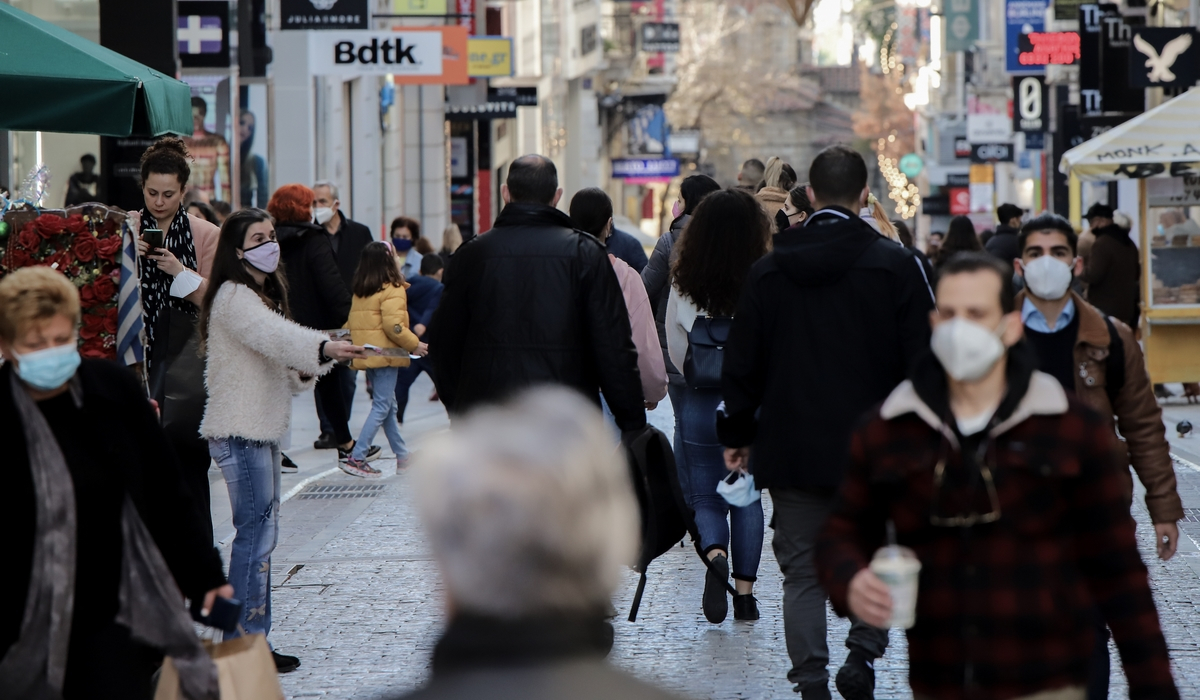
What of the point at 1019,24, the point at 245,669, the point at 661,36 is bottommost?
the point at 245,669

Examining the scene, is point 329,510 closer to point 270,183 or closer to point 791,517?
point 791,517

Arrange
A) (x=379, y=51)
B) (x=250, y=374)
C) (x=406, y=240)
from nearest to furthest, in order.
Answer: (x=250, y=374) → (x=406, y=240) → (x=379, y=51)

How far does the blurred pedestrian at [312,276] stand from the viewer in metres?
12.0

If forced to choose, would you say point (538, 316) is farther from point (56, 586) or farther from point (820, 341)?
point (56, 586)

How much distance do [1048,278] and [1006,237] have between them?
37.3ft

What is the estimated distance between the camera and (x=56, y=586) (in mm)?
4031

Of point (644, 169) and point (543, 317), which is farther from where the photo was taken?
point (644, 169)

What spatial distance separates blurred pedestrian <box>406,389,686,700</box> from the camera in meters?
2.05

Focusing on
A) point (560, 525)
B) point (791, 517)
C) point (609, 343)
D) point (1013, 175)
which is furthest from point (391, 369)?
point (1013, 175)

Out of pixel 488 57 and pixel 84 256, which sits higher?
pixel 488 57

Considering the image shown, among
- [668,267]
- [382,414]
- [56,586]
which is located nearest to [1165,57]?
[382,414]

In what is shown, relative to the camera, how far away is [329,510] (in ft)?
35.6

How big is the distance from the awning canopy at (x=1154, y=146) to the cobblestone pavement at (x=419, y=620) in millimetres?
5720

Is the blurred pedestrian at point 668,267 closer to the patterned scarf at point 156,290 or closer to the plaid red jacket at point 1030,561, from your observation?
the patterned scarf at point 156,290
